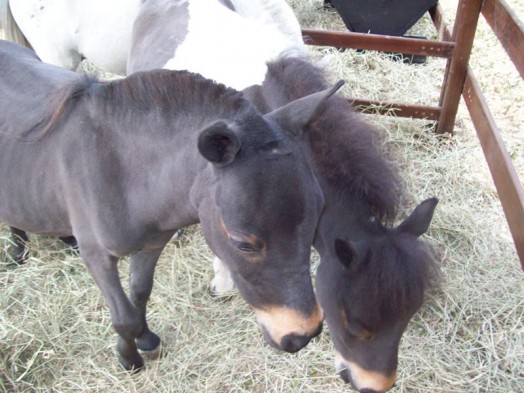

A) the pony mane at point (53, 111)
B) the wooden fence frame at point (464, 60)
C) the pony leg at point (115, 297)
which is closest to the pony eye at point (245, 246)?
the pony leg at point (115, 297)

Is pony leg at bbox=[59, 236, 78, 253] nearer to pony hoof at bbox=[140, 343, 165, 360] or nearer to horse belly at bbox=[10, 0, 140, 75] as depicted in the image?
pony hoof at bbox=[140, 343, 165, 360]

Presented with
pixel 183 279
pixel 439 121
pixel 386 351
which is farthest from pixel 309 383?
pixel 439 121

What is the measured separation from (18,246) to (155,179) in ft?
5.52

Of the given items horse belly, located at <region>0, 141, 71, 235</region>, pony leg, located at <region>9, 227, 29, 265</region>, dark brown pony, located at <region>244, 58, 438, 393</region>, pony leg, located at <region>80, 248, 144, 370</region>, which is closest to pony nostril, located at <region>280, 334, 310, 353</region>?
dark brown pony, located at <region>244, 58, 438, 393</region>

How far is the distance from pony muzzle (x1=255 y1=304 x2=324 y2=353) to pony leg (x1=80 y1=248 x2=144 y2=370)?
2.62 ft

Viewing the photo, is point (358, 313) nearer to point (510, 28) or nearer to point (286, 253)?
point (286, 253)

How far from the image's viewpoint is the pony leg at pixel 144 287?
2400 mm

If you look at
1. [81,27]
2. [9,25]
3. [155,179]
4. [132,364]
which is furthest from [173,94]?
[9,25]

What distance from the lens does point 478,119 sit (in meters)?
3.48

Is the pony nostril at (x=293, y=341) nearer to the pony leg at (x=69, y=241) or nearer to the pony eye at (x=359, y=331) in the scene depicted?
the pony eye at (x=359, y=331)

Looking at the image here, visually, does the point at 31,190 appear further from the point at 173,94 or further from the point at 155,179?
the point at 173,94

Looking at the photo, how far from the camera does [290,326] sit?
60.7 inches

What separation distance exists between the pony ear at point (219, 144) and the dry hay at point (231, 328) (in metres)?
1.03

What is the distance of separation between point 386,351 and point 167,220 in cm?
91
